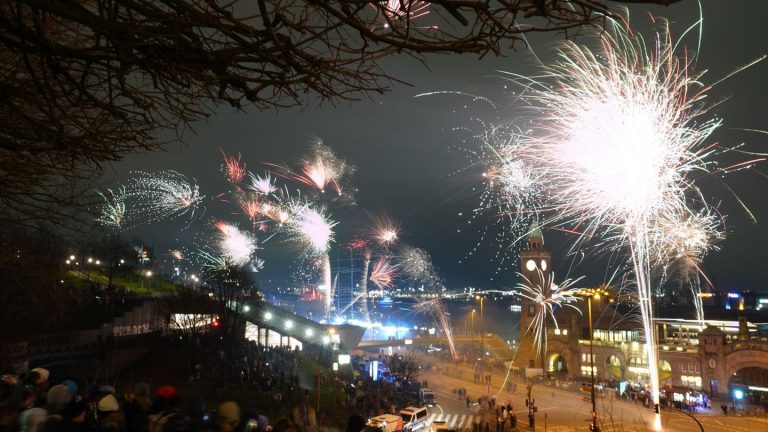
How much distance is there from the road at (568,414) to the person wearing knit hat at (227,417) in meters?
20.1

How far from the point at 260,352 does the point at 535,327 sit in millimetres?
39957

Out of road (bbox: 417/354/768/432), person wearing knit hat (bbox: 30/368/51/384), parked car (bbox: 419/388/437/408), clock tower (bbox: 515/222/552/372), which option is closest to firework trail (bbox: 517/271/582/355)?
clock tower (bbox: 515/222/552/372)

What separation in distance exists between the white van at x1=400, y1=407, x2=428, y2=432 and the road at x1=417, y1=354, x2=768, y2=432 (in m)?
2.35

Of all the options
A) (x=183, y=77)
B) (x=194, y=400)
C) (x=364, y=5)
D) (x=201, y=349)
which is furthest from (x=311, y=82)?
(x=201, y=349)

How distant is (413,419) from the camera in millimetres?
23125

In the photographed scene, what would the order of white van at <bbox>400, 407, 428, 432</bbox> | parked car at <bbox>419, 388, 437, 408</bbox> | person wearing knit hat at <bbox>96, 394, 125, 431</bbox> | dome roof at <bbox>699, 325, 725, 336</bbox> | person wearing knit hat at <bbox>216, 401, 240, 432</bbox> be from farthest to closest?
dome roof at <bbox>699, 325, 725, 336</bbox>, parked car at <bbox>419, 388, 437, 408</bbox>, white van at <bbox>400, 407, 428, 432</bbox>, person wearing knit hat at <bbox>96, 394, 125, 431</bbox>, person wearing knit hat at <bbox>216, 401, 240, 432</bbox>

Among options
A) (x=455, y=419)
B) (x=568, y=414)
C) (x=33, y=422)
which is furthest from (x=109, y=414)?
(x=568, y=414)

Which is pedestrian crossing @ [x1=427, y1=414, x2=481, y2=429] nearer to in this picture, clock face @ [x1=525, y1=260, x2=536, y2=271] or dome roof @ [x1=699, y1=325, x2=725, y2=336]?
dome roof @ [x1=699, y1=325, x2=725, y2=336]

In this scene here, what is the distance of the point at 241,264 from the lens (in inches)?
1937

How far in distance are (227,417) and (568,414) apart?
31.2 m

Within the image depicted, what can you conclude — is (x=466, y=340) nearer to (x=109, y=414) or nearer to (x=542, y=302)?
(x=542, y=302)

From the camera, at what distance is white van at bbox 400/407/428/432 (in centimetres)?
2255

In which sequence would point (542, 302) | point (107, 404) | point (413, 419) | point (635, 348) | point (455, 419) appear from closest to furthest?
point (107, 404)
point (413, 419)
point (455, 419)
point (635, 348)
point (542, 302)

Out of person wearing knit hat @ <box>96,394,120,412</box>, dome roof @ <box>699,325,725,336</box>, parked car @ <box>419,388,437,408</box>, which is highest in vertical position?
person wearing knit hat @ <box>96,394,120,412</box>
